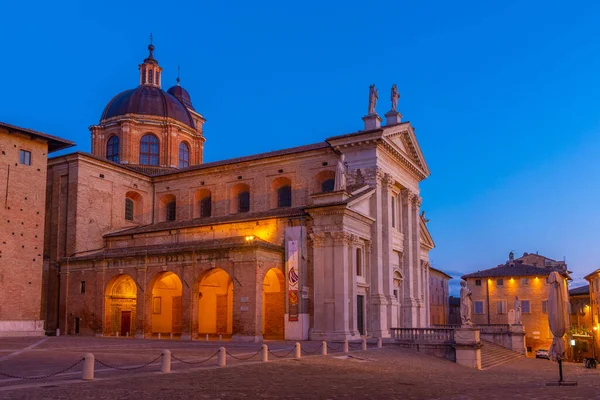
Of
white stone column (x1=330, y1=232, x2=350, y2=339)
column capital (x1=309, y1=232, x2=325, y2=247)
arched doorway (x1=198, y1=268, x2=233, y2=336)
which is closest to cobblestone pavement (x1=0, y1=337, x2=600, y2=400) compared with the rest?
white stone column (x1=330, y1=232, x2=350, y2=339)

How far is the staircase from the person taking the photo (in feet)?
97.9

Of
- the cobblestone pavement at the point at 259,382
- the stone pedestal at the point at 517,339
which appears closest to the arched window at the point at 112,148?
the cobblestone pavement at the point at 259,382

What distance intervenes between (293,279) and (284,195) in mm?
8310

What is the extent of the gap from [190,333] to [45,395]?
21030 millimetres

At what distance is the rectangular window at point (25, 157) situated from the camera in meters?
34.6

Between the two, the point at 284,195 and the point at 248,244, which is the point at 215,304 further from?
the point at 248,244

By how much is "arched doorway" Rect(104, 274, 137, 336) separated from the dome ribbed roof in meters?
16.6

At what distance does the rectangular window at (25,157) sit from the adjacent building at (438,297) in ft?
→ 135

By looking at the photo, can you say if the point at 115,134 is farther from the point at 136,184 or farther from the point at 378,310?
the point at 378,310

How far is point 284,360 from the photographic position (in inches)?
805

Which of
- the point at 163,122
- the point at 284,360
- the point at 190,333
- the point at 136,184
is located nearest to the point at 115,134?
the point at 163,122

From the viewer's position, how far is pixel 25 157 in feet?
114

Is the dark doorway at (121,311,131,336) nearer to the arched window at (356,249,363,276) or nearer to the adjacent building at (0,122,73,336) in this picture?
the adjacent building at (0,122,73,336)

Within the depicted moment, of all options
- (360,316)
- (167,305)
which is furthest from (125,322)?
(360,316)
